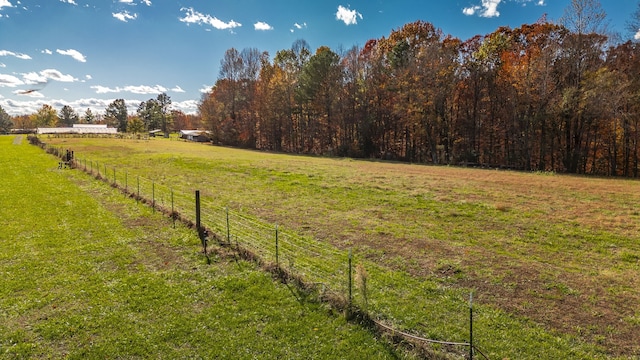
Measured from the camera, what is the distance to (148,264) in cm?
1004

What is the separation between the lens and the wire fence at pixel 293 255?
23.2 feet

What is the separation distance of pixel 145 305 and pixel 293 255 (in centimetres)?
424

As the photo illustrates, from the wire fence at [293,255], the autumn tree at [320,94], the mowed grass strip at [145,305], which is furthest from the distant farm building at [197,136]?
the mowed grass strip at [145,305]

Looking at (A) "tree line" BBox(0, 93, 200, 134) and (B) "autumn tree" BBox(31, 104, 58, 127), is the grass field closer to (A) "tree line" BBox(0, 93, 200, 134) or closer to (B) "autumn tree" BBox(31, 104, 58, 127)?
(A) "tree line" BBox(0, 93, 200, 134)

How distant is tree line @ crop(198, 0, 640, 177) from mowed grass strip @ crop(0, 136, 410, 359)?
108 feet

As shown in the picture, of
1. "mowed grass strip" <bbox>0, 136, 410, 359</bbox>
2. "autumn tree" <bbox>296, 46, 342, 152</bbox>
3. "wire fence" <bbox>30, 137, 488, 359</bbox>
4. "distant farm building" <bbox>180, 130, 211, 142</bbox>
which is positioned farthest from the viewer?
"distant farm building" <bbox>180, 130, 211, 142</bbox>

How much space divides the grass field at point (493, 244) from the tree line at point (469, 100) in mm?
14575

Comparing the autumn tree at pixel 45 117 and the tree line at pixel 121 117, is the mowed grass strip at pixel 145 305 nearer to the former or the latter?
the tree line at pixel 121 117

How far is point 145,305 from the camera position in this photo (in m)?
7.71

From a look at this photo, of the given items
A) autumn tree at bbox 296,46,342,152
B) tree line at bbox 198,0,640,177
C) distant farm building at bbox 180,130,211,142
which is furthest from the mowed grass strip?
distant farm building at bbox 180,130,211,142

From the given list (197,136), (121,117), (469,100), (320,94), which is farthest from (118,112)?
(469,100)

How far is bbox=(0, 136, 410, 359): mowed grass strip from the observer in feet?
20.4

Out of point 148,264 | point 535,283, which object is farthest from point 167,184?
point 535,283

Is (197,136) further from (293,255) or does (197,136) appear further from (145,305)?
(145,305)
